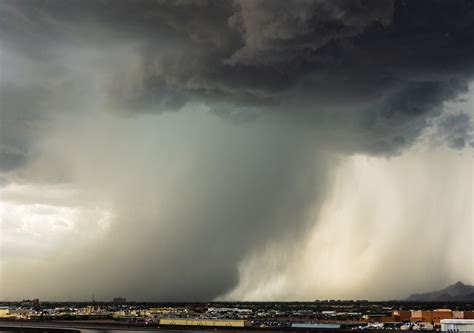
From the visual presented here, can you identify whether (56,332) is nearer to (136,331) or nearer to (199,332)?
(136,331)

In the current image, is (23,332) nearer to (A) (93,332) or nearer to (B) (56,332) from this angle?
(B) (56,332)

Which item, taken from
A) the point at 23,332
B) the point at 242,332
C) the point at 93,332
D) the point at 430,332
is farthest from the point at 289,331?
the point at 23,332

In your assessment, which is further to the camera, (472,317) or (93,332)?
(472,317)

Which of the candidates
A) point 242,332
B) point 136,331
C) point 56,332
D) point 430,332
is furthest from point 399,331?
point 56,332

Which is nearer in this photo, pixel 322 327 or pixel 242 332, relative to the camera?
pixel 242 332

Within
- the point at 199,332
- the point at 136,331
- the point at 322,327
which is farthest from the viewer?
the point at 322,327

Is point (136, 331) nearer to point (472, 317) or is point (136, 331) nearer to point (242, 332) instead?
point (242, 332)

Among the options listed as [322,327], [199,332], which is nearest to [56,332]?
[199,332]

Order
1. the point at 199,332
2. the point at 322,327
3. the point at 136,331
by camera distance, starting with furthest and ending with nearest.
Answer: the point at 322,327
the point at 136,331
the point at 199,332
